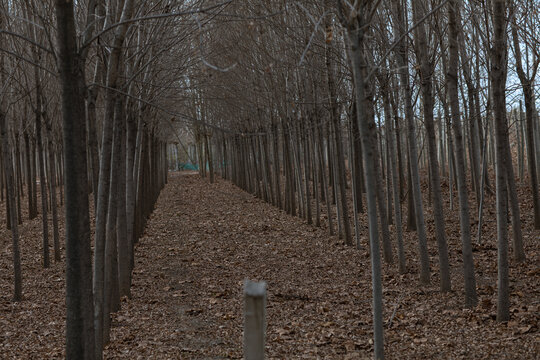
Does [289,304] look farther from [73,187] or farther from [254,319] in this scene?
[254,319]

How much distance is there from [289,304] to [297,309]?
14.1 inches

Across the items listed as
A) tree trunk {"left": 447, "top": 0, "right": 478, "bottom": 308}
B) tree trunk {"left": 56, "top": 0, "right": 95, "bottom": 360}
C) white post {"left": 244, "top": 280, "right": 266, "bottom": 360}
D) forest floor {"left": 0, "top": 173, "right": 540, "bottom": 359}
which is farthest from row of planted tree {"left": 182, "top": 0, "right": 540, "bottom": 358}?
white post {"left": 244, "top": 280, "right": 266, "bottom": 360}

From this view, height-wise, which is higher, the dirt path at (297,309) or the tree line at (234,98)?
the tree line at (234,98)

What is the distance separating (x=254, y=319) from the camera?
5.59 ft

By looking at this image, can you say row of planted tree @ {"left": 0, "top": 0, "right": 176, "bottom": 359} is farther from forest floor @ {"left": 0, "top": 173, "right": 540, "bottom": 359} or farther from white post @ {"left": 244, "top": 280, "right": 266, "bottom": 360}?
white post @ {"left": 244, "top": 280, "right": 266, "bottom": 360}

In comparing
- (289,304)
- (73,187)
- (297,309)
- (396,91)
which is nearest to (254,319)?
(73,187)

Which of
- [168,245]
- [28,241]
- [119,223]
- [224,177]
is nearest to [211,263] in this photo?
[168,245]

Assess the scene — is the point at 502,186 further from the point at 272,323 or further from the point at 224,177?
the point at 224,177

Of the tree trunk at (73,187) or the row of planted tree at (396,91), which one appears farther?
the row of planted tree at (396,91)

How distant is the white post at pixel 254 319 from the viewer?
1.67 meters

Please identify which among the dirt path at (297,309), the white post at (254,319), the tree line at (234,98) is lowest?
the dirt path at (297,309)

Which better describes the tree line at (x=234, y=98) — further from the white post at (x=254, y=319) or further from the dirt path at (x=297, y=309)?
the white post at (x=254, y=319)

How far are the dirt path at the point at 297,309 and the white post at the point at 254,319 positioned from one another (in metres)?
4.31

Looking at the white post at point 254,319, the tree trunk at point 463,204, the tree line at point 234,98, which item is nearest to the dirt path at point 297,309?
the tree trunk at point 463,204
